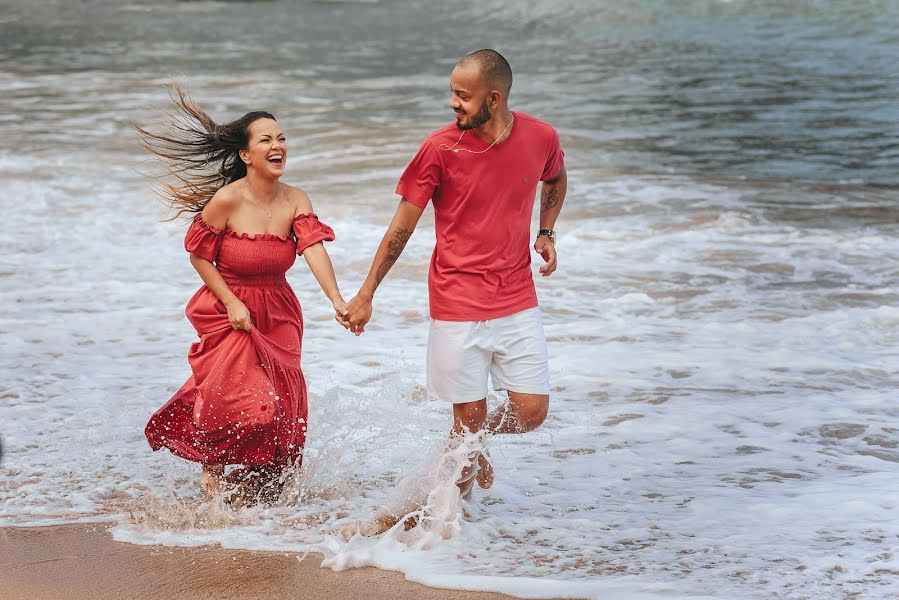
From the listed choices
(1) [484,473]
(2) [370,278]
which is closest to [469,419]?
(1) [484,473]

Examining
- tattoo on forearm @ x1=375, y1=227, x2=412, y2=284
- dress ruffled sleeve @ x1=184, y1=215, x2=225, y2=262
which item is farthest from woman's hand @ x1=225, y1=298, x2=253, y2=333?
tattoo on forearm @ x1=375, y1=227, x2=412, y2=284

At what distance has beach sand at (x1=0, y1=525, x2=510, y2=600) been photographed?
164 inches

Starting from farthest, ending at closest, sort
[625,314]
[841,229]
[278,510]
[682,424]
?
[841,229] < [625,314] < [682,424] < [278,510]

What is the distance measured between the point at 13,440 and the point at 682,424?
10.8ft

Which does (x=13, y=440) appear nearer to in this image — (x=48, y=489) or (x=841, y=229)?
(x=48, y=489)

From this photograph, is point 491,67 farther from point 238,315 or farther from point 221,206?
point 238,315

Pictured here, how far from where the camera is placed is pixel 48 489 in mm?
5230

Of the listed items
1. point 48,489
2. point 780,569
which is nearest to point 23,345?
point 48,489

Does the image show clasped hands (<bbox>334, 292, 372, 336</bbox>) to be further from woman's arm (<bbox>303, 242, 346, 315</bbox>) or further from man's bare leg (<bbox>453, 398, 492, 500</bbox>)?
man's bare leg (<bbox>453, 398, 492, 500</bbox>)

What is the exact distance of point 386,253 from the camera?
4.61 m

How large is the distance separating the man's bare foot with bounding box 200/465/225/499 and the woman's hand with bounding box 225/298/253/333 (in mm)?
619

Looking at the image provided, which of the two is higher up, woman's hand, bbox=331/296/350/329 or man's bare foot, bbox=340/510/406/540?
woman's hand, bbox=331/296/350/329

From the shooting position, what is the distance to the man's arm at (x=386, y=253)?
14.9 feet

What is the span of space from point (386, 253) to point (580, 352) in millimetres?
3140
